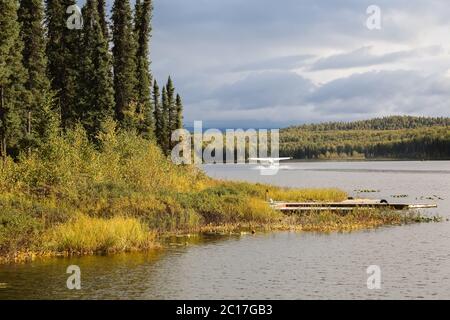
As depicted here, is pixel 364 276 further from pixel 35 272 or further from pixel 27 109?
pixel 27 109

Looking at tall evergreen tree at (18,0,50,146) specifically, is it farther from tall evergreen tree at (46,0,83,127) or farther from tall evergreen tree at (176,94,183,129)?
tall evergreen tree at (176,94,183,129)

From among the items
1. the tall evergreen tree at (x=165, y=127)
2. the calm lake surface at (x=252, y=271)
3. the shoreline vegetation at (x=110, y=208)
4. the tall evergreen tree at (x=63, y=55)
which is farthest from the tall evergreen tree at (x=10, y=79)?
the tall evergreen tree at (x=165, y=127)

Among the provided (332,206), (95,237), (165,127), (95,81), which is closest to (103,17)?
(95,81)

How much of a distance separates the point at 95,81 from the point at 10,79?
48.5ft

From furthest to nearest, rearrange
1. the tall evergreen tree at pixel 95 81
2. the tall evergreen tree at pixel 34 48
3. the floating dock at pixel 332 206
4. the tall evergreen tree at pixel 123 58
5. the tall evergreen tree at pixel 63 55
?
the tall evergreen tree at pixel 123 58 → the tall evergreen tree at pixel 63 55 → the tall evergreen tree at pixel 95 81 → the tall evergreen tree at pixel 34 48 → the floating dock at pixel 332 206

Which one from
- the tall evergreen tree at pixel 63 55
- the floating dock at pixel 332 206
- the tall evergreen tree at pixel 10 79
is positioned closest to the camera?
the floating dock at pixel 332 206

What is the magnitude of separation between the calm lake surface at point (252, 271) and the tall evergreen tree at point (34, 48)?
3101cm

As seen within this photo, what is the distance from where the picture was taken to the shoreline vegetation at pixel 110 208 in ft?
92.7

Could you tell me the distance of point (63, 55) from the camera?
222ft

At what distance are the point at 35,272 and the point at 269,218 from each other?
748 inches

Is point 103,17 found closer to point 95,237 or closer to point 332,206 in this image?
point 332,206

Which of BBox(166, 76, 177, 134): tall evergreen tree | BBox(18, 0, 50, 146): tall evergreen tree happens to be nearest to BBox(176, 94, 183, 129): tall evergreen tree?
BBox(166, 76, 177, 134): tall evergreen tree

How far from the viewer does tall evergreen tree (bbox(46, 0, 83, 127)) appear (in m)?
67.4

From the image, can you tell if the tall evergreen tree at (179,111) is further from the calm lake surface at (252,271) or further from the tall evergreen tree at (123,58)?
the calm lake surface at (252,271)
